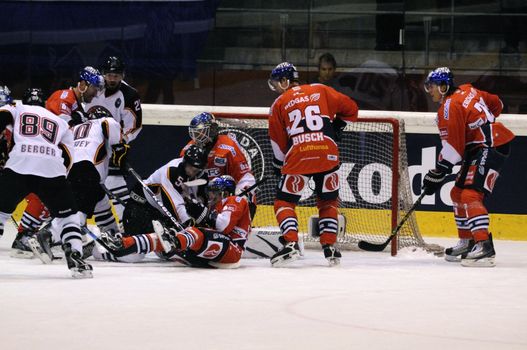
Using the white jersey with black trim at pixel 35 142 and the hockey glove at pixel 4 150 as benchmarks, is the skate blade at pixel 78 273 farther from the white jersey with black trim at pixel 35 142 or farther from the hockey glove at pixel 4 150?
the hockey glove at pixel 4 150

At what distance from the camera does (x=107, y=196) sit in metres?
7.46

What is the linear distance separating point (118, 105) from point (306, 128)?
1696 mm

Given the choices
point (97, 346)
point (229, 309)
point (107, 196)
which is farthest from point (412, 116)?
point (97, 346)

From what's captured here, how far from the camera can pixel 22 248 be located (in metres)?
7.20

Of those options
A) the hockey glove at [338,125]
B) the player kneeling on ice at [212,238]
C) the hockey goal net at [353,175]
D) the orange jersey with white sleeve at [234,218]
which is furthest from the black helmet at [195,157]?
the hockey goal net at [353,175]

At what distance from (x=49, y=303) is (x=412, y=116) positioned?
4.17 meters

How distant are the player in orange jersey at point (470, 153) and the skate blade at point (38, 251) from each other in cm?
226

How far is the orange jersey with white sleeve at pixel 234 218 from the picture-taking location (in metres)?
6.67

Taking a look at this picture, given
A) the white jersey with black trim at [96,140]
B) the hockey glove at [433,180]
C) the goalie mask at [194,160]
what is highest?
the white jersey with black trim at [96,140]

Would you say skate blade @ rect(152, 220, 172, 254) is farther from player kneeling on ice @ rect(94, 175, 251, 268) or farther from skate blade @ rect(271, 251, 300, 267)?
skate blade @ rect(271, 251, 300, 267)

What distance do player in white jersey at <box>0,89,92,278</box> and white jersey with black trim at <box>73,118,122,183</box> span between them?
984 mm

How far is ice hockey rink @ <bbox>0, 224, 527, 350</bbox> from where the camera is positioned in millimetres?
4461

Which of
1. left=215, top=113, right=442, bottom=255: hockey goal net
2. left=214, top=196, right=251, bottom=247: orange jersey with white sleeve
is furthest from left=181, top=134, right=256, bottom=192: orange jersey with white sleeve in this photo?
left=215, top=113, right=442, bottom=255: hockey goal net

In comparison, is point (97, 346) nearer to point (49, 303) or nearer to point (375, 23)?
point (49, 303)
